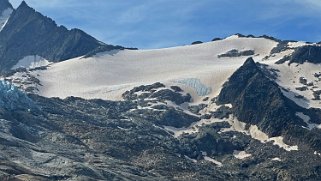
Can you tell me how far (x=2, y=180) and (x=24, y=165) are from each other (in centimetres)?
2651

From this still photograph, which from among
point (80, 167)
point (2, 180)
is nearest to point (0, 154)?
point (80, 167)

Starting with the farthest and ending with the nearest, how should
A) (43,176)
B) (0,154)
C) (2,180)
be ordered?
(0,154) < (43,176) < (2,180)

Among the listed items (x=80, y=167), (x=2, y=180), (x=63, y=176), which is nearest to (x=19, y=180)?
(x=2, y=180)

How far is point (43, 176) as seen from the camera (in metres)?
178

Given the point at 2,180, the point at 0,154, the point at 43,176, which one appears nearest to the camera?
the point at 2,180

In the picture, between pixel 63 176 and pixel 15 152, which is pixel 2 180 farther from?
A: pixel 15 152

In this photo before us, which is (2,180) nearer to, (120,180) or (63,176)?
(63,176)

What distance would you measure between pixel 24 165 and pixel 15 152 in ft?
42.0

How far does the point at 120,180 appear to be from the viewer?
197500 millimetres

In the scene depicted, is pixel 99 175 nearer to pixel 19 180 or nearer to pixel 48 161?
pixel 48 161

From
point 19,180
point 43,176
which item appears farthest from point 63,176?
point 19,180

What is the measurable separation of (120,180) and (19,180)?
38.6m

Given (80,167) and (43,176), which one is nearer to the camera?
(43,176)

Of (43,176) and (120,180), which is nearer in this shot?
(43,176)
